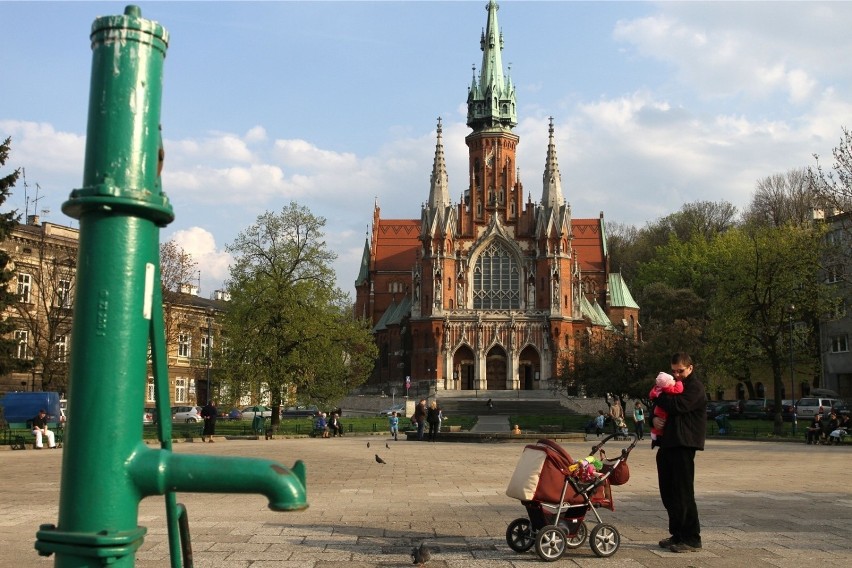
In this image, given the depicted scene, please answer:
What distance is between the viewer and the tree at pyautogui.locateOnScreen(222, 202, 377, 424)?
4069 cm

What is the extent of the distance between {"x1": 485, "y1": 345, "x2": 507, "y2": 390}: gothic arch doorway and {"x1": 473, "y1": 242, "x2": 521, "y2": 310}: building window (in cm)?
392

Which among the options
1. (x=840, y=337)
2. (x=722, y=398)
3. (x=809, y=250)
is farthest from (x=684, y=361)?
(x=722, y=398)

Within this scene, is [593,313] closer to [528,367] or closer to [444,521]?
[528,367]

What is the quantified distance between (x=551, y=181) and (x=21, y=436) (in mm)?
54369

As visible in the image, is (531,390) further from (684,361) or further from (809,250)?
(684,361)

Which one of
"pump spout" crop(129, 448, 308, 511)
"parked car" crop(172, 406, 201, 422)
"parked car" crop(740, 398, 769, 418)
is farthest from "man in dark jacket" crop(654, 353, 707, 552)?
"parked car" crop(740, 398, 769, 418)

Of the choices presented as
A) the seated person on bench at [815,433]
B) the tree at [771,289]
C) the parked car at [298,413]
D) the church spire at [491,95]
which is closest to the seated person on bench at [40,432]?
the seated person on bench at [815,433]

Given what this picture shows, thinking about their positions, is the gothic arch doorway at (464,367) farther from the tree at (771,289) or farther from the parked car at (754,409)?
the tree at (771,289)

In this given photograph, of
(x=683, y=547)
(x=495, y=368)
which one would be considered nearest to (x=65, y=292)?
(x=495, y=368)

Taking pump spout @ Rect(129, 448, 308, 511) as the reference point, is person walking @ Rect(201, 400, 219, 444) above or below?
below

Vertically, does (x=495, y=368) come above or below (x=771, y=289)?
below

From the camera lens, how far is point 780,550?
27.1 ft

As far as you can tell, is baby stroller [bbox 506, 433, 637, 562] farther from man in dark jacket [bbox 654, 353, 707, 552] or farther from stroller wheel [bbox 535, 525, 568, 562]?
man in dark jacket [bbox 654, 353, 707, 552]

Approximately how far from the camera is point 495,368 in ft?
237
